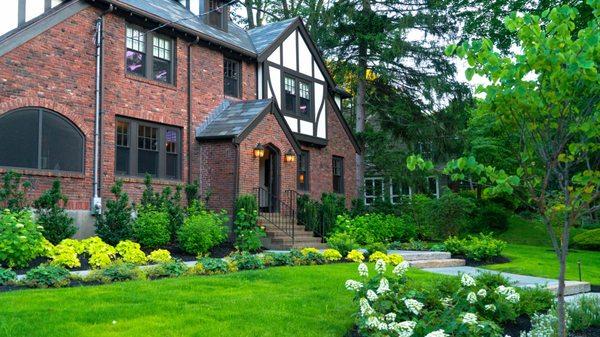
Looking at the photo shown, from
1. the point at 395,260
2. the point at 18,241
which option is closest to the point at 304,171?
the point at 395,260

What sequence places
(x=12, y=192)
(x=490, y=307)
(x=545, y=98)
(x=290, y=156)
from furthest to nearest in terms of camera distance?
1. (x=290, y=156)
2. (x=12, y=192)
3. (x=490, y=307)
4. (x=545, y=98)

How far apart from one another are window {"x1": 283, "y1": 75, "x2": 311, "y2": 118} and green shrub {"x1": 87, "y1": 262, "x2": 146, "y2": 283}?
11965mm

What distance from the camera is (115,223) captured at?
41.9ft

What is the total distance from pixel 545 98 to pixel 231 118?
12.6 m

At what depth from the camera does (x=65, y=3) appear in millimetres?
13258

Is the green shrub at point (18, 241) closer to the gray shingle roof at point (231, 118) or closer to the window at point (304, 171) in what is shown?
the gray shingle roof at point (231, 118)

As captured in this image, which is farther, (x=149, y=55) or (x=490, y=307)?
(x=149, y=55)

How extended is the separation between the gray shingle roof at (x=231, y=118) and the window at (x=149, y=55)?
5.50ft

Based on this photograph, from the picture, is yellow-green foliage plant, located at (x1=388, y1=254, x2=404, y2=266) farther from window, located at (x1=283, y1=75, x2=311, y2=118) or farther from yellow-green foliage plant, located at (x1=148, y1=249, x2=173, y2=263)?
window, located at (x1=283, y1=75, x2=311, y2=118)

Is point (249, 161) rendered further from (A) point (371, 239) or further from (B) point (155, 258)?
(B) point (155, 258)

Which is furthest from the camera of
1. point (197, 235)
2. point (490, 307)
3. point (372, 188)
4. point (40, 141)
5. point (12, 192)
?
point (372, 188)

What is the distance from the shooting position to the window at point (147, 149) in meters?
14.3

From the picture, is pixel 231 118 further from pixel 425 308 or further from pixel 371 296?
pixel 371 296

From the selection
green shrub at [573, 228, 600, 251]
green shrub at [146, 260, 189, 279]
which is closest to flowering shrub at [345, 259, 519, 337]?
green shrub at [146, 260, 189, 279]
